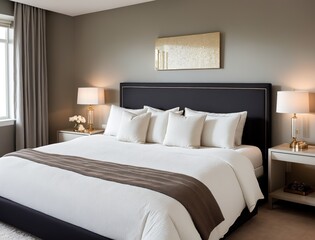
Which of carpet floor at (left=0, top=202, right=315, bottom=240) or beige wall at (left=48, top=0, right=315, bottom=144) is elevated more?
beige wall at (left=48, top=0, right=315, bottom=144)

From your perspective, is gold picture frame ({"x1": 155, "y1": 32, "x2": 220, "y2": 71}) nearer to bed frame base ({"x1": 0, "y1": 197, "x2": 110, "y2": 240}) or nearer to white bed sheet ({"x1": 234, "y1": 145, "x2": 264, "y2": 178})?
white bed sheet ({"x1": 234, "y1": 145, "x2": 264, "y2": 178})

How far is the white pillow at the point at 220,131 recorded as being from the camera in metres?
3.73

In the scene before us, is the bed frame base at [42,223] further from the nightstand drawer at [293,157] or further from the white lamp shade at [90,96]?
the white lamp shade at [90,96]

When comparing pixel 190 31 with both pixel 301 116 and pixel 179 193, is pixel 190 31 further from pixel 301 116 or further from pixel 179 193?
pixel 179 193

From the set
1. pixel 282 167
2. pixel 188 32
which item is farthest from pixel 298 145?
pixel 188 32

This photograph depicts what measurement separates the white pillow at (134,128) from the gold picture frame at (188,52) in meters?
0.90

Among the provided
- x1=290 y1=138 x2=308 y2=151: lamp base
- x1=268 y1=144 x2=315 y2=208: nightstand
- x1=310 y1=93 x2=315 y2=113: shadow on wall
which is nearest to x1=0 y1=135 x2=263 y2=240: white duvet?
x1=268 y1=144 x2=315 y2=208: nightstand

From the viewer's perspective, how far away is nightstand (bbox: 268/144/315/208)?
133 inches

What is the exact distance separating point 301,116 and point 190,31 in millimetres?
1800

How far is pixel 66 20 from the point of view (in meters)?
5.73

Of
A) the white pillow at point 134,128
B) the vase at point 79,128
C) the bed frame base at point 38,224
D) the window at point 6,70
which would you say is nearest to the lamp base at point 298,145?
the white pillow at point 134,128

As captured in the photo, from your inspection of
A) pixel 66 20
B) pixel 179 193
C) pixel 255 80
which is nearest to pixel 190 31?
pixel 255 80

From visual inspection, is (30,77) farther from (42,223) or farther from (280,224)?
(280,224)

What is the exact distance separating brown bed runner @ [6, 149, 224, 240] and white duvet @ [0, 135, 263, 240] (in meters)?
0.07
